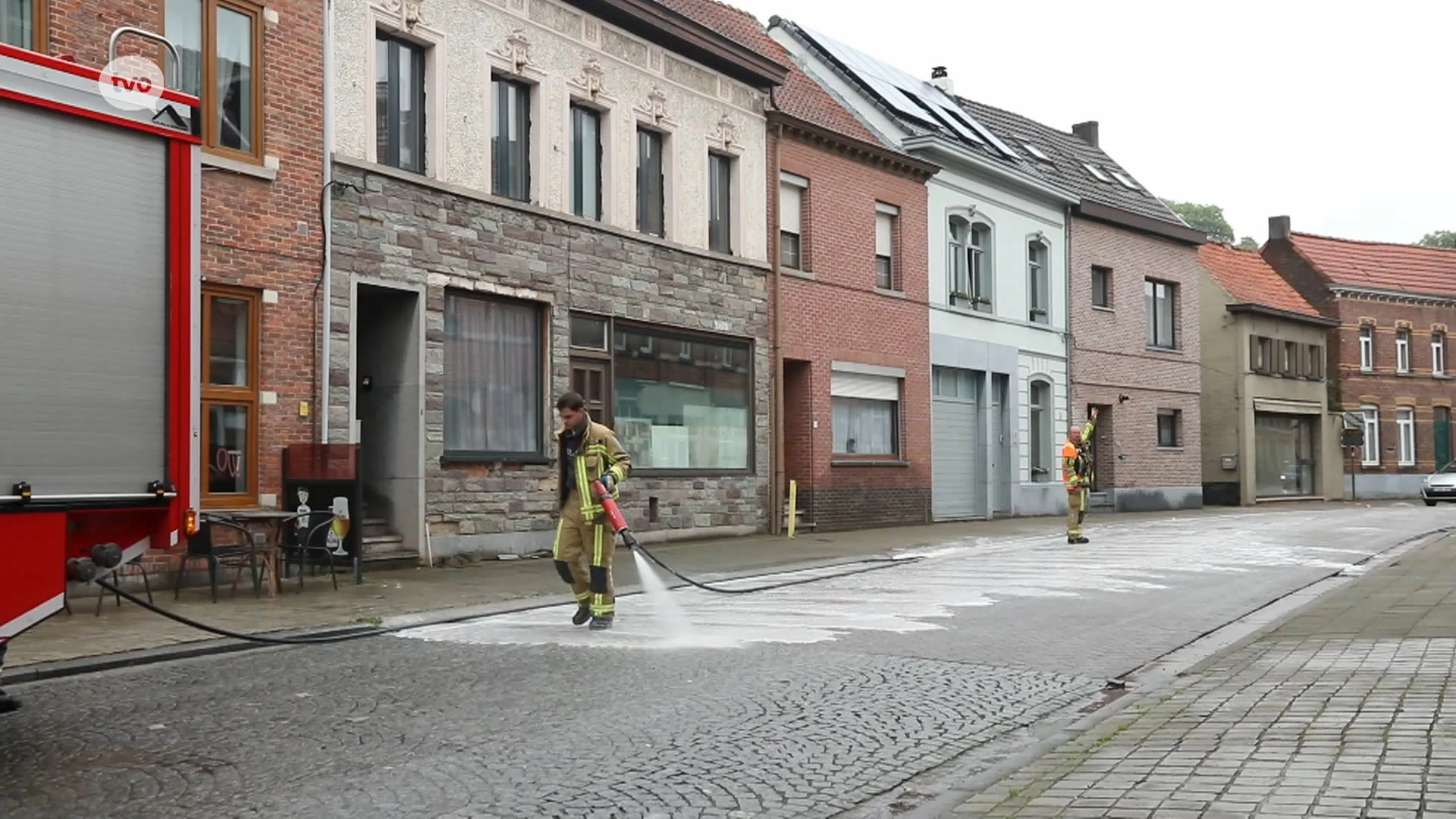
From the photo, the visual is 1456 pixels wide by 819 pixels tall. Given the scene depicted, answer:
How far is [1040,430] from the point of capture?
32.1 meters

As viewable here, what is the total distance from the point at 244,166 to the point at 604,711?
9.04 meters

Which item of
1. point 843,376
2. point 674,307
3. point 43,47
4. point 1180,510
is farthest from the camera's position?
point 1180,510

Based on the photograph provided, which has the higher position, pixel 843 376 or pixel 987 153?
pixel 987 153

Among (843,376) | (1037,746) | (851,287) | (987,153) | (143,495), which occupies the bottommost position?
(1037,746)

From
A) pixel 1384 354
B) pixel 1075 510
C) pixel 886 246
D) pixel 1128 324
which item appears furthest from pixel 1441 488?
pixel 1075 510

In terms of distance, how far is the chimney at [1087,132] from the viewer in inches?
1608

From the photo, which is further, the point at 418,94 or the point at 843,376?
the point at 843,376

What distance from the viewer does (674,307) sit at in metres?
21.1

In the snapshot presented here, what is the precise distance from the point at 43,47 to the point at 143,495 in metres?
7.81

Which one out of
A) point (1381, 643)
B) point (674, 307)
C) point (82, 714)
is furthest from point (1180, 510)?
point (82, 714)

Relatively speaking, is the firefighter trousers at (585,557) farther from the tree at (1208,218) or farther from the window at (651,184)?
the tree at (1208,218)

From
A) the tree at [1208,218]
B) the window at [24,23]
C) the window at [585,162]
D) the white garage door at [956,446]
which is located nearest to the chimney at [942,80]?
the white garage door at [956,446]

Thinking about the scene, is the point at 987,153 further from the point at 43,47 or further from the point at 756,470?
the point at 43,47

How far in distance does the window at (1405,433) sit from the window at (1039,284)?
24443 mm
